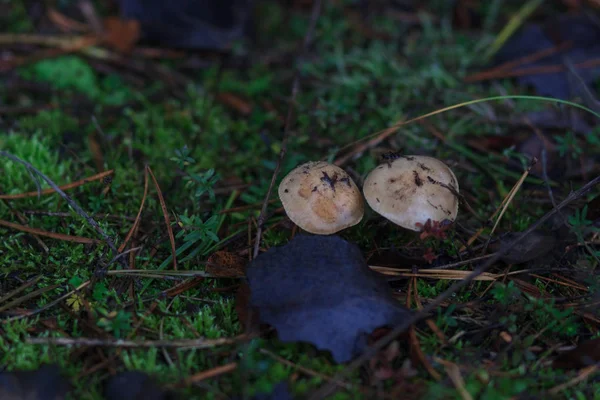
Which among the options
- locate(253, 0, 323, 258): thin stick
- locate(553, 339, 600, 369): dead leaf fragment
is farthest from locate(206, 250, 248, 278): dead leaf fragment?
locate(553, 339, 600, 369): dead leaf fragment

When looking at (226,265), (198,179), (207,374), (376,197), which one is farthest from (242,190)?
(207,374)

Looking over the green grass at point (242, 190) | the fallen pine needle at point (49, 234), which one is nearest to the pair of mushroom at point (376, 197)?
the green grass at point (242, 190)

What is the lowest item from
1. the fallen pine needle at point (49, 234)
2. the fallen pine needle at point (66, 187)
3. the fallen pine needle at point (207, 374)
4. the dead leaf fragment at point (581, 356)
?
the dead leaf fragment at point (581, 356)

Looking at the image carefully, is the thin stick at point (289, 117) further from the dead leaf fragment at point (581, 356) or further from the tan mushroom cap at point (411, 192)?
the dead leaf fragment at point (581, 356)

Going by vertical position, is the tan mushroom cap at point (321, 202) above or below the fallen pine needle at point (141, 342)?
above

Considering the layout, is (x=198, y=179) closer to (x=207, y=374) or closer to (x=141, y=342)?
(x=141, y=342)

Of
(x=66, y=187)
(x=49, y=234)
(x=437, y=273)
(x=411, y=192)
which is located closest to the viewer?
(x=411, y=192)

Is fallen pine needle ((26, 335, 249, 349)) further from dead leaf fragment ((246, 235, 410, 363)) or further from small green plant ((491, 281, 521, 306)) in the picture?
small green plant ((491, 281, 521, 306))
